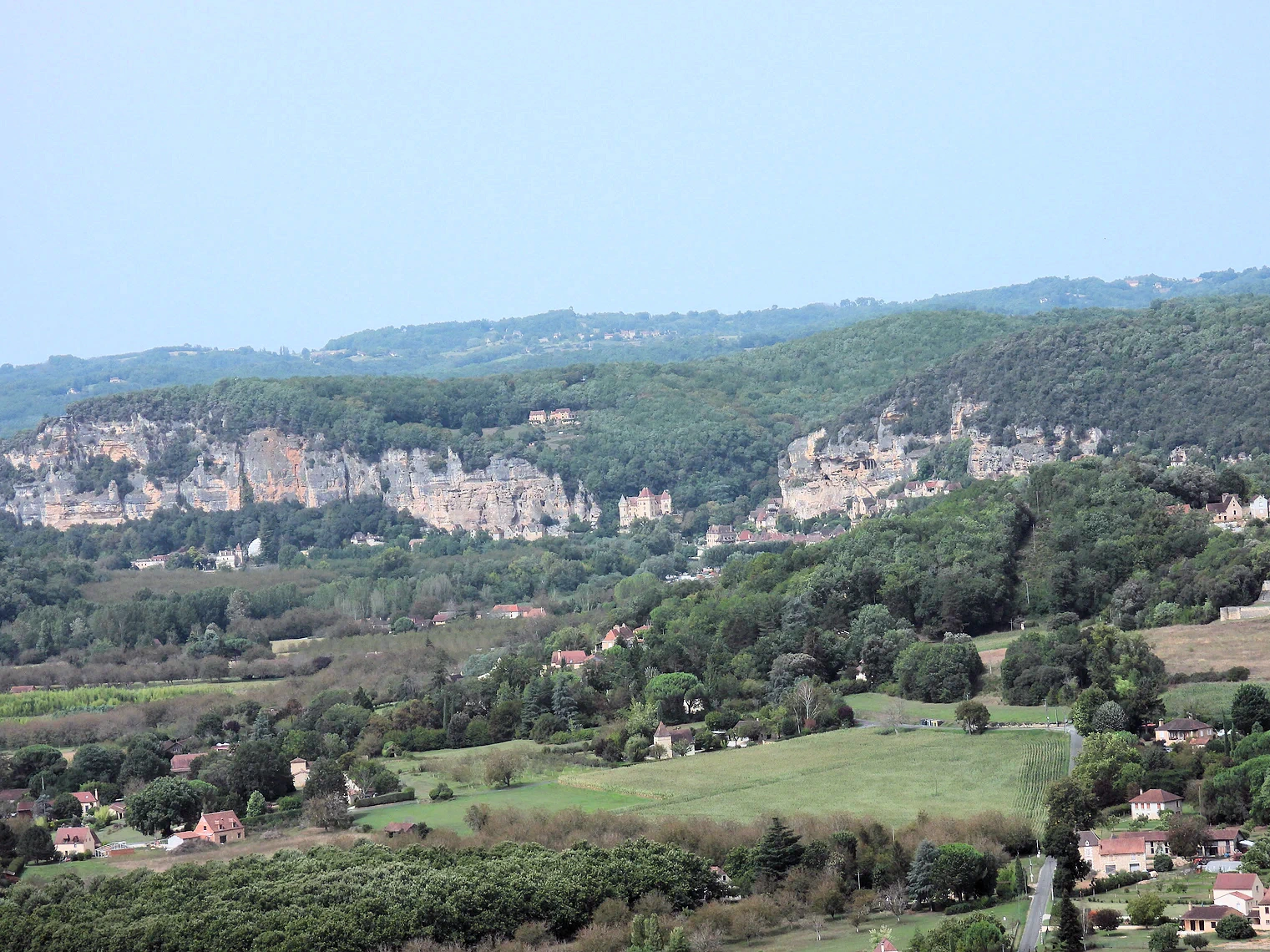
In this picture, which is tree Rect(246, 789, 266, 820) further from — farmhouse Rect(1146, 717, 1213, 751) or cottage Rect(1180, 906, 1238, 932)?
cottage Rect(1180, 906, 1238, 932)

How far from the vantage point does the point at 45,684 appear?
2372 inches

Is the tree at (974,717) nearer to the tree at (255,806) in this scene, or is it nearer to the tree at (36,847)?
the tree at (255,806)

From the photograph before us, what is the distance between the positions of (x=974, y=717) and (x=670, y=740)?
691cm

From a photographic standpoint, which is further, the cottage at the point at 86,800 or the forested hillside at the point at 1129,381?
Result: the forested hillside at the point at 1129,381

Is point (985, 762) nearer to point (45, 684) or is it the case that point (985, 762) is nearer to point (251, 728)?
point (251, 728)

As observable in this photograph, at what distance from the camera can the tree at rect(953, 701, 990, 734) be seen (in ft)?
138

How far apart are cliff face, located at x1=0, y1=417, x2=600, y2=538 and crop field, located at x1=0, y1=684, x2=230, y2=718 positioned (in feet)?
130

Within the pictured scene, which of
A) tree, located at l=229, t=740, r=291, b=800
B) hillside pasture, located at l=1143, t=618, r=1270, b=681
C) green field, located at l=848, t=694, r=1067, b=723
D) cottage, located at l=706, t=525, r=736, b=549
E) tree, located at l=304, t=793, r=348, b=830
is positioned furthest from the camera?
cottage, located at l=706, t=525, r=736, b=549

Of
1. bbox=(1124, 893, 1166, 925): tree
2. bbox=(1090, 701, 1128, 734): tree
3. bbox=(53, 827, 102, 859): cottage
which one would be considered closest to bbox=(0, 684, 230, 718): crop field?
bbox=(53, 827, 102, 859): cottage

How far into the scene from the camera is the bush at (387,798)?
40312 mm

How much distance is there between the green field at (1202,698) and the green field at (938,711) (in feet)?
8.19

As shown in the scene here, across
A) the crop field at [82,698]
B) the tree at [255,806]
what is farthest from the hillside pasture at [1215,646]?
the crop field at [82,698]

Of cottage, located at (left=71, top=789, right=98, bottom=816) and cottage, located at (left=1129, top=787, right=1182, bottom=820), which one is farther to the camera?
cottage, located at (left=71, top=789, right=98, bottom=816)

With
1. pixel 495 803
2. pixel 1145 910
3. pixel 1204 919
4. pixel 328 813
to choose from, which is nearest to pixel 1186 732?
pixel 1145 910
